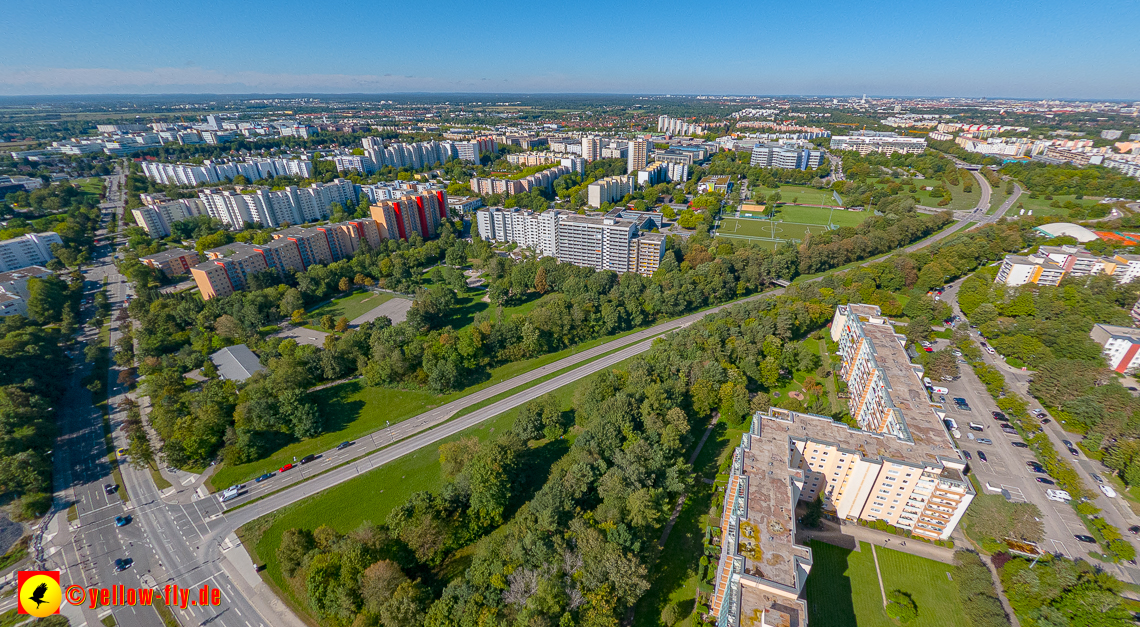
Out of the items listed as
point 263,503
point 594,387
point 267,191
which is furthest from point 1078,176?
point 267,191

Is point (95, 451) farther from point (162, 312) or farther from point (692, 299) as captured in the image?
point (692, 299)

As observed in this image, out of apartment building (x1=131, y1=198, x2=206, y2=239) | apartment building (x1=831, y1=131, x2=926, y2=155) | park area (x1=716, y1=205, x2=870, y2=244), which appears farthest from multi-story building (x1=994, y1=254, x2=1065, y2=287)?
apartment building (x1=131, y1=198, x2=206, y2=239)

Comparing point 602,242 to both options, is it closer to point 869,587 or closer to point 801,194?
point 869,587

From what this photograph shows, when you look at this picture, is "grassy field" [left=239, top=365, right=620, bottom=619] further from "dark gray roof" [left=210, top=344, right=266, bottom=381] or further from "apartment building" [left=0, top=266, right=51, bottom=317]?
"apartment building" [left=0, top=266, right=51, bottom=317]

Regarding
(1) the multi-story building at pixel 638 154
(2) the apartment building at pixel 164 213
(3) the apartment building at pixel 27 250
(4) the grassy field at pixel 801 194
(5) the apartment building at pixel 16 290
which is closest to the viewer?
(5) the apartment building at pixel 16 290

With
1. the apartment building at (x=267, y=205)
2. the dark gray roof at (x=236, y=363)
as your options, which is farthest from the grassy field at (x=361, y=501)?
the apartment building at (x=267, y=205)

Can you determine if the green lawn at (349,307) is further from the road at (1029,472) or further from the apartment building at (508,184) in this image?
the road at (1029,472)
